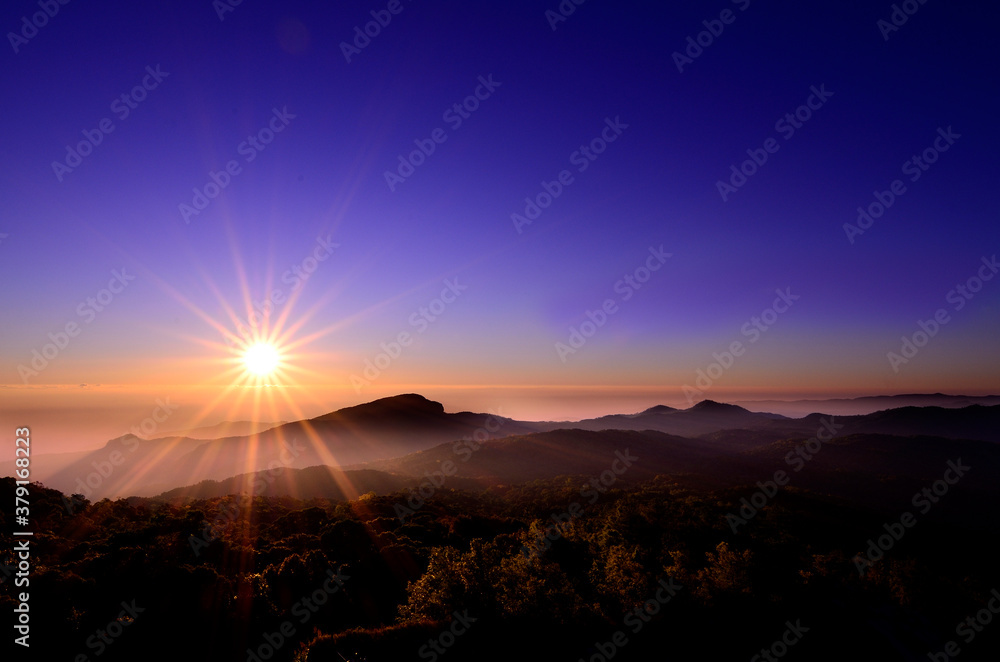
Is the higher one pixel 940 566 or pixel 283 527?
pixel 283 527

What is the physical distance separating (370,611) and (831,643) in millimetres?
27046

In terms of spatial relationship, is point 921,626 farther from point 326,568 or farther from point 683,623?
point 326,568

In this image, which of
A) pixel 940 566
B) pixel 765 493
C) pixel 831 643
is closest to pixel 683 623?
pixel 831 643

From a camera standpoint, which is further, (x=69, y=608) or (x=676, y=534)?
(x=676, y=534)

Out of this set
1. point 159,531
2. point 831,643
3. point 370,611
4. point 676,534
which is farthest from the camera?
point 676,534

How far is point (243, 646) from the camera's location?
19.9 meters

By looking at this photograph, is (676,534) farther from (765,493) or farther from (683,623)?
(765,493)

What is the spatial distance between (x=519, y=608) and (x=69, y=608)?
72.7 ft

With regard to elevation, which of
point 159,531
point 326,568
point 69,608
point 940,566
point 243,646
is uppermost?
point 159,531

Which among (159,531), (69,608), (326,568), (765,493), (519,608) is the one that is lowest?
(765,493)

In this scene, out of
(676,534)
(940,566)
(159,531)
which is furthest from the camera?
(940,566)

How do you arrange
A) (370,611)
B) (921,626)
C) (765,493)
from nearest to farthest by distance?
(921,626) < (370,611) < (765,493)

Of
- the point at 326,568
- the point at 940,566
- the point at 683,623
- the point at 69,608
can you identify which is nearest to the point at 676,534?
the point at 683,623

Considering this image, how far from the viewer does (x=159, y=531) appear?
33906 millimetres
